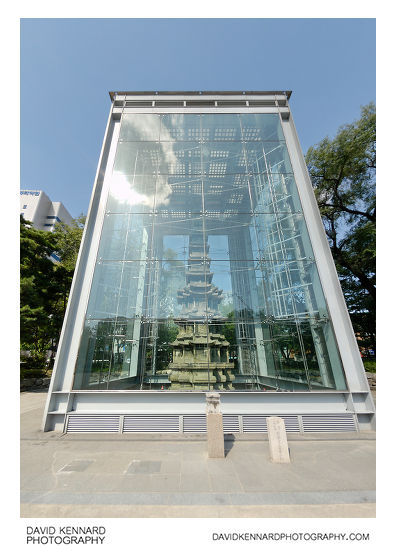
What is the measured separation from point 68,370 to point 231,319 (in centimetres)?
633

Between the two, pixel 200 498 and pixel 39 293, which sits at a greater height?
pixel 39 293

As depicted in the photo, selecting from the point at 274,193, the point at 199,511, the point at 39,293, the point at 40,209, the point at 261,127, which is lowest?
the point at 199,511

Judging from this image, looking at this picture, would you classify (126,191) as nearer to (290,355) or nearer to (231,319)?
(231,319)

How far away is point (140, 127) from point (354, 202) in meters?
20.6

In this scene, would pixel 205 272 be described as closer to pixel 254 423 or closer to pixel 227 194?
pixel 227 194

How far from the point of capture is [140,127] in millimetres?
12125

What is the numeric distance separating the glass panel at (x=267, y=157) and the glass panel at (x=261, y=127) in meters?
0.42

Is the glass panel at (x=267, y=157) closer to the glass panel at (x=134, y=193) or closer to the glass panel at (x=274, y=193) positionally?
the glass panel at (x=274, y=193)

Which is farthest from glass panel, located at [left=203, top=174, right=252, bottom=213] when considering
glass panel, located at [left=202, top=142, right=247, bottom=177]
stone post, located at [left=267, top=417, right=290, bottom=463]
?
stone post, located at [left=267, top=417, right=290, bottom=463]

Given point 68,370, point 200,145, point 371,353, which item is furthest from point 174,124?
point 371,353

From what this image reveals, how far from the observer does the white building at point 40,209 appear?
7144 cm

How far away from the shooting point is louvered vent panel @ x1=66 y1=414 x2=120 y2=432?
7027 mm

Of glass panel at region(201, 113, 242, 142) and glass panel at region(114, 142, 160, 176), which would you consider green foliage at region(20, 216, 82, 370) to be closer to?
glass panel at region(114, 142, 160, 176)

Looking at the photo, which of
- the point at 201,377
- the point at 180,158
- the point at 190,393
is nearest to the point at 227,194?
the point at 180,158
